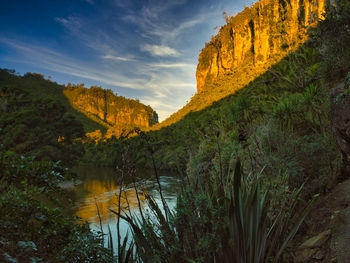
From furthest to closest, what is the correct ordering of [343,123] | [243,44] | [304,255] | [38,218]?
1. [243,44]
2. [343,123]
3. [304,255]
4. [38,218]

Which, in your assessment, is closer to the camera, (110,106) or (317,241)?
(317,241)

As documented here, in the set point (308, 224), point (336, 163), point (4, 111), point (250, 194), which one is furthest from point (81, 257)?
point (4, 111)

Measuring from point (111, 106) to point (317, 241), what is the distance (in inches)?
5678

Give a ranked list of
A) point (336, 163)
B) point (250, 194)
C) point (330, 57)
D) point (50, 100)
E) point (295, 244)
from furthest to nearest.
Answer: point (50, 100)
point (330, 57)
point (336, 163)
point (295, 244)
point (250, 194)

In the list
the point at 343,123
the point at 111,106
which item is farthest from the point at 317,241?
the point at 111,106

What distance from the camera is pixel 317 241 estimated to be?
2168 millimetres

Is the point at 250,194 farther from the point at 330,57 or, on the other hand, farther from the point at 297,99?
the point at 297,99

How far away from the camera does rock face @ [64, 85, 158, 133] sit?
11449 cm

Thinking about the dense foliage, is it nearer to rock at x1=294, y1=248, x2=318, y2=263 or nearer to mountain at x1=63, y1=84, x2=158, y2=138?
rock at x1=294, y1=248, x2=318, y2=263

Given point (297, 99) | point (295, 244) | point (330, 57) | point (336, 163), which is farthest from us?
point (297, 99)

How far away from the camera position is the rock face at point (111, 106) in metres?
114

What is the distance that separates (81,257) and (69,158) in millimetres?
27425

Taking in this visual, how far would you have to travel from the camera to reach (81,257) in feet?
6.14

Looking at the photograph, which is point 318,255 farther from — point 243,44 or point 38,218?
point 243,44
